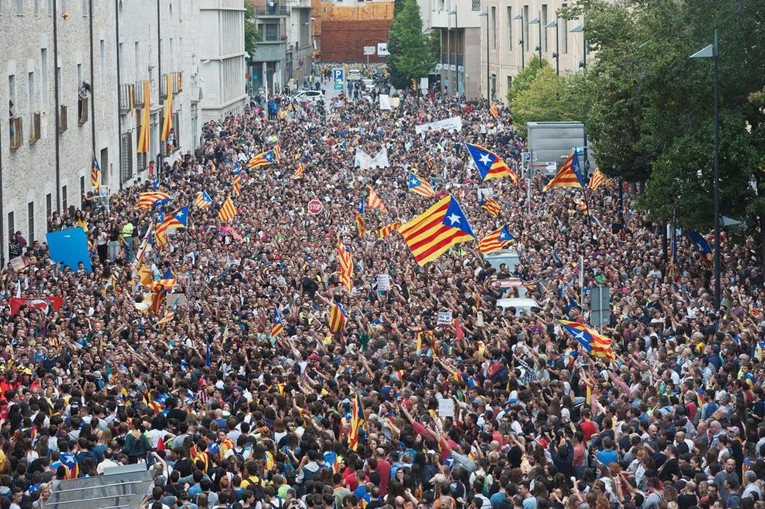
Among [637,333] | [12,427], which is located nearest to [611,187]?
[637,333]

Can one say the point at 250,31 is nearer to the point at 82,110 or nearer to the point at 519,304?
the point at 82,110

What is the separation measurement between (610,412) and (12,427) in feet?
22.3

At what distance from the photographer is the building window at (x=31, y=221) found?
40469 millimetres

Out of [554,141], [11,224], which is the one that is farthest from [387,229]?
[554,141]

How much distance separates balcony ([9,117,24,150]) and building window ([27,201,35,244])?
1875 mm

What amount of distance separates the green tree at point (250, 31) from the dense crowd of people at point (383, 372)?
90059mm

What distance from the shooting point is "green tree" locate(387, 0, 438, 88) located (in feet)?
414

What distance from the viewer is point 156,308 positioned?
2980cm

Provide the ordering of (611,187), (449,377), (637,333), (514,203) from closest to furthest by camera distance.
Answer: (449,377) < (637,333) < (514,203) < (611,187)

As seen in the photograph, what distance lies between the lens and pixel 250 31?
133m

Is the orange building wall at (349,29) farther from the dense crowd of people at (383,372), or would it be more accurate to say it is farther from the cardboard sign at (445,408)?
the cardboard sign at (445,408)

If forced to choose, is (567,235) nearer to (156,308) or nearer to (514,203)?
(514,203)

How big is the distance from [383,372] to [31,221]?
2212 centimetres

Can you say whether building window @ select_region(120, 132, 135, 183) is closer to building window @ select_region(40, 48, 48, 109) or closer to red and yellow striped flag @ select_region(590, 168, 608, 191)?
building window @ select_region(40, 48, 48, 109)
